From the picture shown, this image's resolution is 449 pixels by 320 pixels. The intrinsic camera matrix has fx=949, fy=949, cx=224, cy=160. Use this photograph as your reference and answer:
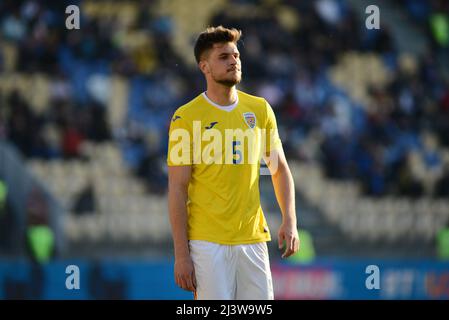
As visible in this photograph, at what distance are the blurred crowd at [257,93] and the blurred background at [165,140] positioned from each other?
22 millimetres

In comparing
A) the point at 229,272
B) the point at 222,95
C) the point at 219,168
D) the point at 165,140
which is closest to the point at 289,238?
the point at 229,272

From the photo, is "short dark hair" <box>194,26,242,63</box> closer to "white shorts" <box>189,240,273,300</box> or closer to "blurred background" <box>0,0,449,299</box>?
"white shorts" <box>189,240,273,300</box>

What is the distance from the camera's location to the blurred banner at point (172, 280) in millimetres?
10633

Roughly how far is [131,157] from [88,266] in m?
2.15

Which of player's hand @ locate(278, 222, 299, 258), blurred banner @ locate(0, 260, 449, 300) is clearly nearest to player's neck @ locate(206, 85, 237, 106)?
player's hand @ locate(278, 222, 299, 258)

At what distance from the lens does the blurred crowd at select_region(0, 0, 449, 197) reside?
1252 centimetres

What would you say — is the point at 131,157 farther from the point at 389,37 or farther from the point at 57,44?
the point at 389,37

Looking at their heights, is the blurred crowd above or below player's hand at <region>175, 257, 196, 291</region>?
above

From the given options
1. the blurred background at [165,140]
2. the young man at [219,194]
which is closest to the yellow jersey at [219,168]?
the young man at [219,194]

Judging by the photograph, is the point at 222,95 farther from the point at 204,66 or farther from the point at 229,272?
the point at 229,272

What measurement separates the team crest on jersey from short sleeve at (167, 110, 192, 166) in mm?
303

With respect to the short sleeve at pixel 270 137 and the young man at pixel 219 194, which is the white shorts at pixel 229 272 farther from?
the short sleeve at pixel 270 137

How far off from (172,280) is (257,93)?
3.75m

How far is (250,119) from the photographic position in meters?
4.75
